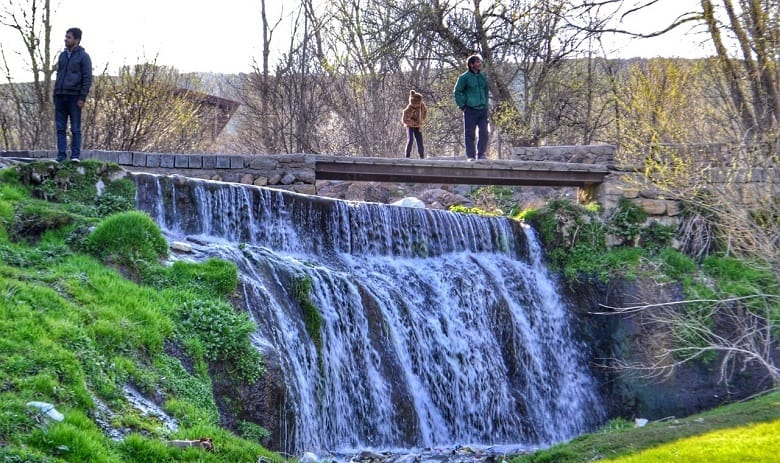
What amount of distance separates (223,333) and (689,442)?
410 centimetres

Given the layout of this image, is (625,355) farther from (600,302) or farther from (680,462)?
(680,462)

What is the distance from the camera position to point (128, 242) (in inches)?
351

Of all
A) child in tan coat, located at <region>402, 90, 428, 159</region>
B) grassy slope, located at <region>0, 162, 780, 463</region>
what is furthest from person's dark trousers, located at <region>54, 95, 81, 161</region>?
child in tan coat, located at <region>402, 90, 428, 159</region>

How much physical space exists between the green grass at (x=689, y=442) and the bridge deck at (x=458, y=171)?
7.31 metres

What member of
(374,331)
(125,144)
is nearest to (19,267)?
(374,331)

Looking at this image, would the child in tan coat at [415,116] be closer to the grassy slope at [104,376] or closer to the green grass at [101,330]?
the green grass at [101,330]

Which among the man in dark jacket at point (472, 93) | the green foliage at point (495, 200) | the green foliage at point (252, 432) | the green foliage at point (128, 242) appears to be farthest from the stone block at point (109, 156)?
the green foliage at point (495, 200)

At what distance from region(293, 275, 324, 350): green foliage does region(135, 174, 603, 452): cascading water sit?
6 cm

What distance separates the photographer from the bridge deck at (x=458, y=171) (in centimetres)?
1467

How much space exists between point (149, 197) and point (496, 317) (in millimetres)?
5146

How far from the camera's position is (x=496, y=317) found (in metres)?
12.8

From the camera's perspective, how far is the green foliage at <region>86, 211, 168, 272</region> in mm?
8789

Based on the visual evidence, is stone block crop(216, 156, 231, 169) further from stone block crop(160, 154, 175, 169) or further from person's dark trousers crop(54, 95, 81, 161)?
person's dark trousers crop(54, 95, 81, 161)

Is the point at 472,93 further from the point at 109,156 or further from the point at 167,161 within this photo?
the point at 109,156
